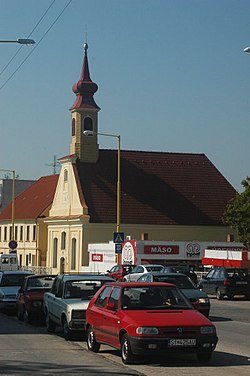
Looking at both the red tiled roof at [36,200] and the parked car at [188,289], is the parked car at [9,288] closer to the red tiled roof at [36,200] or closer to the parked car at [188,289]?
the parked car at [188,289]

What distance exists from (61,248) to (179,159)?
15815mm

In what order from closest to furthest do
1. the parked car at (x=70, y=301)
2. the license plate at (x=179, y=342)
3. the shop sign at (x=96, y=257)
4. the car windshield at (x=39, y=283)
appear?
the license plate at (x=179, y=342), the parked car at (x=70, y=301), the car windshield at (x=39, y=283), the shop sign at (x=96, y=257)

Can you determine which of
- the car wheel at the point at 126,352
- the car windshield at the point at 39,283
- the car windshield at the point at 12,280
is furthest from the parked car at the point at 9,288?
the car wheel at the point at 126,352

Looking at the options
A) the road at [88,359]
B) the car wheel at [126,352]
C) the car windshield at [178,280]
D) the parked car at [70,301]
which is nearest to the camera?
the road at [88,359]

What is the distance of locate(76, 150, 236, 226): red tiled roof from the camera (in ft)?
263

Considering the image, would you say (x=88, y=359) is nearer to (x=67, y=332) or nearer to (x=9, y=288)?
(x=67, y=332)

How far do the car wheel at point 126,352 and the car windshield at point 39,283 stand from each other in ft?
35.5

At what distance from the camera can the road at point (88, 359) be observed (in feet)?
46.7

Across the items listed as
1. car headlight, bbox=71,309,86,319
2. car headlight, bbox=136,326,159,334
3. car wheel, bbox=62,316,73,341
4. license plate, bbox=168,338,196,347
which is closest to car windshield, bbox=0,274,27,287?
car wheel, bbox=62,316,73,341

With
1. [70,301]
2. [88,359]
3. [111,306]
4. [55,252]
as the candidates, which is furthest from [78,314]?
[55,252]

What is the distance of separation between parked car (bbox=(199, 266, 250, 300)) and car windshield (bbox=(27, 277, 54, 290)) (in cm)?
1361

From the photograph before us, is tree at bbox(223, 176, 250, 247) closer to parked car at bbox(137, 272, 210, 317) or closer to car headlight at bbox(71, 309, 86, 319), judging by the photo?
parked car at bbox(137, 272, 210, 317)

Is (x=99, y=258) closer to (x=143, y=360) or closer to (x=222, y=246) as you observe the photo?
(x=222, y=246)

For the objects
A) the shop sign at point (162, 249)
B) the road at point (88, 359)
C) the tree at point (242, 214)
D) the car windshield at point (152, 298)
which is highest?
the tree at point (242, 214)
